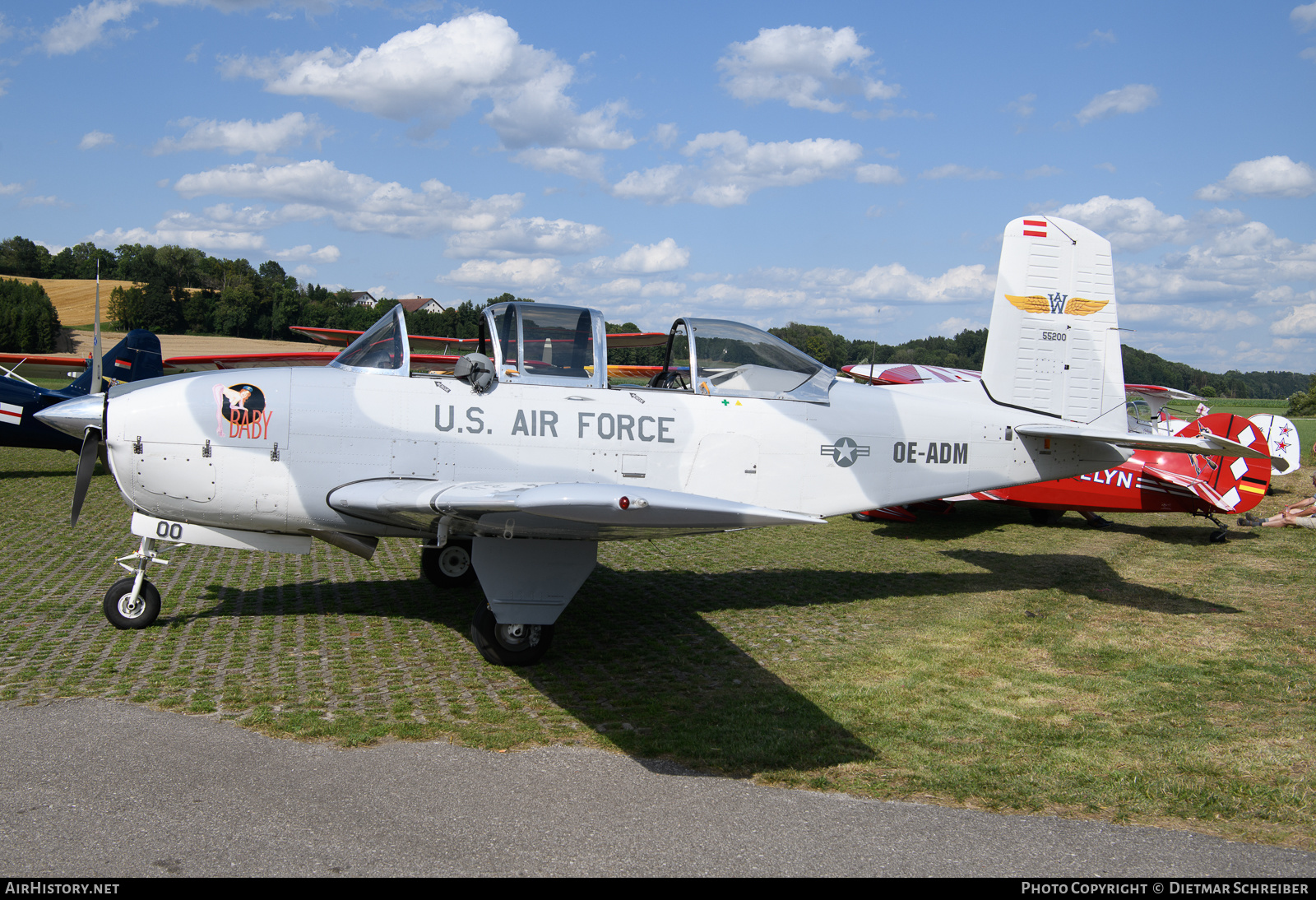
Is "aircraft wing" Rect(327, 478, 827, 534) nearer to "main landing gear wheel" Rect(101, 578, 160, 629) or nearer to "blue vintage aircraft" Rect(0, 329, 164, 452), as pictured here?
"main landing gear wheel" Rect(101, 578, 160, 629)

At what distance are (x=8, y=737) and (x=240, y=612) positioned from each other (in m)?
2.51

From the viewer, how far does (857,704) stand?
501cm

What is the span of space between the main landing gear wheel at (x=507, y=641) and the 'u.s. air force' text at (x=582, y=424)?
1302 millimetres

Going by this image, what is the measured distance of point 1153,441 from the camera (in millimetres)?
6926

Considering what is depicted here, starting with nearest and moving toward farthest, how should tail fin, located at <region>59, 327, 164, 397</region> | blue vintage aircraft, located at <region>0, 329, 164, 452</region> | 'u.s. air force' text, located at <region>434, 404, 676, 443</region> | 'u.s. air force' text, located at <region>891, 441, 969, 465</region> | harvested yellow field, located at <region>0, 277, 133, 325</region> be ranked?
'u.s. air force' text, located at <region>434, 404, 676, 443</region> → 'u.s. air force' text, located at <region>891, 441, 969, 465</region> → blue vintage aircraft, located at <region>0, 329, 164, 452</region> → tail fin, located at <region>59, 327, 164, 397</region> → harvested yellow field, located at <region>0, 277, 133, 325</region>

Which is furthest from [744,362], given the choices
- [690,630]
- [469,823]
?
[469,823]

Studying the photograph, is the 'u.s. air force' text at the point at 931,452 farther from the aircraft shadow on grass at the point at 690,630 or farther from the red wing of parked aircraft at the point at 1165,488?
the red wing of parked aircraft at the point at 1165,488

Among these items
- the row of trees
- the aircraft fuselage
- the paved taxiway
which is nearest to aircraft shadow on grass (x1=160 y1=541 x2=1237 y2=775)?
the paved taxiway

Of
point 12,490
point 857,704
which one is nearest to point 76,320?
point 12,490

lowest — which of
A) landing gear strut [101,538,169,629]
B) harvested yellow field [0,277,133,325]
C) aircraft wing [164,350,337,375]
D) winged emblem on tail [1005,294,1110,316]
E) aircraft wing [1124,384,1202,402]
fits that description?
landing gear strut [101,538,169,629]

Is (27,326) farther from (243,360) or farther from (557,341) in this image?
(557,341)

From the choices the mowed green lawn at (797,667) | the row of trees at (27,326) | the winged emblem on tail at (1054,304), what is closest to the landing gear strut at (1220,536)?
the mowed green lawn at (797,667)

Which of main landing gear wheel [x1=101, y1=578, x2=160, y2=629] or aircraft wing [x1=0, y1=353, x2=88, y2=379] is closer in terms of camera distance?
main landing gear wheel [x1=101, y1=578, x2=160, y2=629]

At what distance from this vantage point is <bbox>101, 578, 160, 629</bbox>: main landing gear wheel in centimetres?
593
